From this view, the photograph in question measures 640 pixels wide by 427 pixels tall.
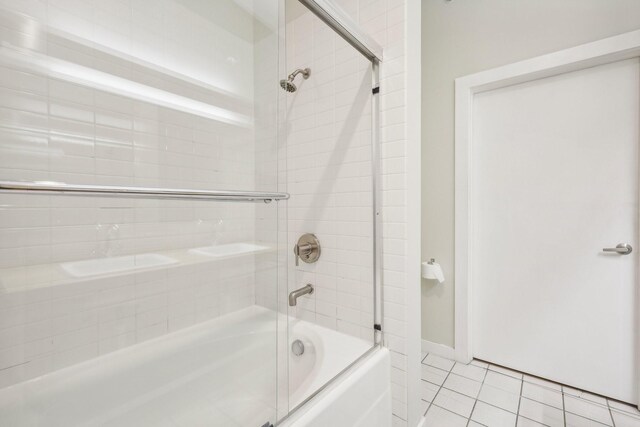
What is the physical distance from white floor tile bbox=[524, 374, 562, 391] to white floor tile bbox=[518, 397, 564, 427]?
0.22 meters

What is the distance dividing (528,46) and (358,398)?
2112 millimetres

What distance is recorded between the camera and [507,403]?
5.16 ft

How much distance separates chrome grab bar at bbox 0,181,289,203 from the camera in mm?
532

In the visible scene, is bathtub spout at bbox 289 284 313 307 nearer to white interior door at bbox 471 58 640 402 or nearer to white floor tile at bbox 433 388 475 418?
white floor tile at bbox 433 388 475 418

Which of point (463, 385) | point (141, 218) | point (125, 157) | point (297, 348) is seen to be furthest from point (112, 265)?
point (463, 385)

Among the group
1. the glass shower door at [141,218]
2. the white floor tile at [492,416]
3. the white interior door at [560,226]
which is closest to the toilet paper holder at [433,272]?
the white interior door at [560,226]

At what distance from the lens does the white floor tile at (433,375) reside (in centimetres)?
179

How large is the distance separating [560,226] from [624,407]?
982 millimetres

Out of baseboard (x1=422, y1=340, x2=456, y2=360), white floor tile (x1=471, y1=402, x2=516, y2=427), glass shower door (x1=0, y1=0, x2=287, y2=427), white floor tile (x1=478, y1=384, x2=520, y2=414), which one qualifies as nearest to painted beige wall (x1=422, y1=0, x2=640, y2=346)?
baseboard (x1=422, y1=340, x2=456, y2=360)

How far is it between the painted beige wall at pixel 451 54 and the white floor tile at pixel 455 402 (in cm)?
44

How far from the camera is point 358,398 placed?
107 centimetres

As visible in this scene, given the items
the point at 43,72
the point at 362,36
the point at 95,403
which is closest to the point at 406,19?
the point at 362,36

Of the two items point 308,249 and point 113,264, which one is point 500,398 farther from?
point 113,264

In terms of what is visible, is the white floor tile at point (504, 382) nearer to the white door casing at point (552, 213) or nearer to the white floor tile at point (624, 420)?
the white door casing at point (552, 213)
